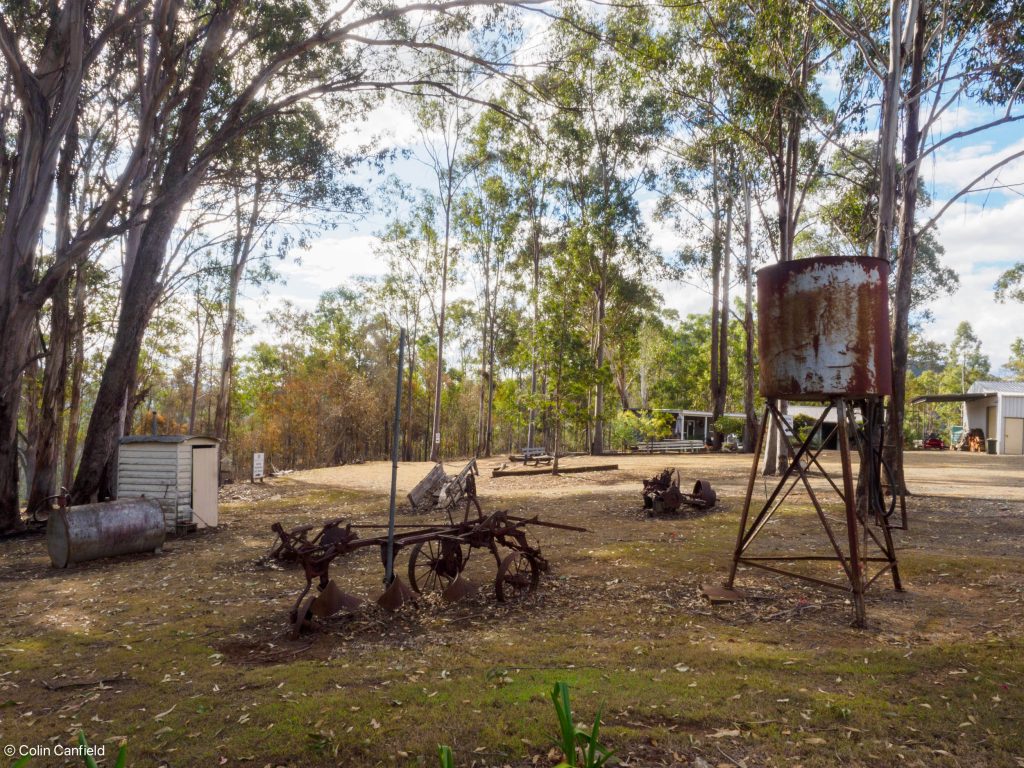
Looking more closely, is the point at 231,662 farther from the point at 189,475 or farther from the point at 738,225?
the point at 738,225

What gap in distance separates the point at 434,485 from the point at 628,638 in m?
8.96

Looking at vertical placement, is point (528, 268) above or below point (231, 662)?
above

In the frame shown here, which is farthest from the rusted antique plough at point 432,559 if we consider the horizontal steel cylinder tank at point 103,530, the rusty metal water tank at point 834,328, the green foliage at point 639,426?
the green foliage at point 639,426

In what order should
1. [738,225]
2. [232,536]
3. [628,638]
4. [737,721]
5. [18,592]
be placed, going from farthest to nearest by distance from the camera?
1. [738,225]
2. [232,536]
3. [18,592]
4. [628,638]
5. [737,721]

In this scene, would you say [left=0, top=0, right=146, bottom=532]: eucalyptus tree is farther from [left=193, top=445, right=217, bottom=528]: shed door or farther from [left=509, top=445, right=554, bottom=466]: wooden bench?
[left=509, top=445, right=554, bottom=466]: wooden bench

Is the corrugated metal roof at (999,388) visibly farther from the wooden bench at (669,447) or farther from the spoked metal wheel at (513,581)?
the spoked metal wheel at (513,581)

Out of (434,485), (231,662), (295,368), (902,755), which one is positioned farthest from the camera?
(295,368)

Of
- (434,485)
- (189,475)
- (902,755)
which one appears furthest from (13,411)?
(902,755)

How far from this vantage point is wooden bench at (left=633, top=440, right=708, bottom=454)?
34625 millimetres

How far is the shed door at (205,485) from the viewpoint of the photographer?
11703mm

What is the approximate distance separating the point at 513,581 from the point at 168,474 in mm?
7359

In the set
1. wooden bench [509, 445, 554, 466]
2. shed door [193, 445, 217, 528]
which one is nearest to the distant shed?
shed door [193, 445, 217, 528]

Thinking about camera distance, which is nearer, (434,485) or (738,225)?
(434,485)

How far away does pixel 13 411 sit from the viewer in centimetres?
1183
